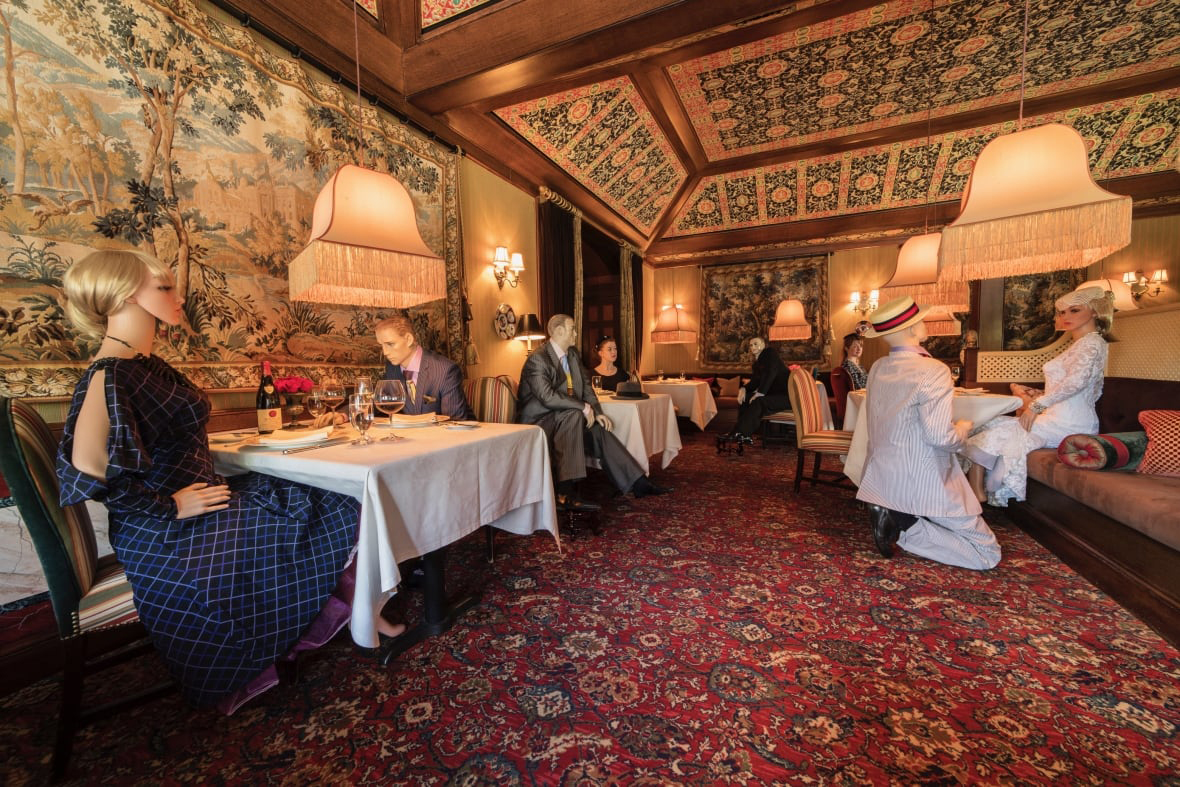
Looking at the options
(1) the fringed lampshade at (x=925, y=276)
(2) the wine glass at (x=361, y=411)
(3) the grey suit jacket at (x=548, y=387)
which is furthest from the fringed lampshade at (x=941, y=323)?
(2) the wine glass at (x=361, y=411)

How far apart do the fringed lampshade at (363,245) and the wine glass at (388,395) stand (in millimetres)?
478

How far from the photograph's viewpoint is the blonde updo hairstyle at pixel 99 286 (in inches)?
52.0

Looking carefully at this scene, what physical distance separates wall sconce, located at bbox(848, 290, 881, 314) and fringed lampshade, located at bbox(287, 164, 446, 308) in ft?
28.0

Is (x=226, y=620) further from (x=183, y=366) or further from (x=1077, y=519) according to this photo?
(x=1077, y=519)

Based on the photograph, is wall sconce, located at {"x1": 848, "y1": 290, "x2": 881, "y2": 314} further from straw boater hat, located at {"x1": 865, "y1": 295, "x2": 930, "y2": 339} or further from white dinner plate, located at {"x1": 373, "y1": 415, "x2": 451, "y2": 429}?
white dinner plate, located at {"x1": 373, "y1": 415, "x2": 451, "y2": 429}

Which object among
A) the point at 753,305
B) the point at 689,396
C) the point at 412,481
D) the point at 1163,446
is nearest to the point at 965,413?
the point at 1163,446

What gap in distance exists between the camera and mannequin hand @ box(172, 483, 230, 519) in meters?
1.37

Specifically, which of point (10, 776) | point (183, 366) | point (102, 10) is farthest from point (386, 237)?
point (10, 776)

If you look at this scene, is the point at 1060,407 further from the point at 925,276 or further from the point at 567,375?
the point at 567,375

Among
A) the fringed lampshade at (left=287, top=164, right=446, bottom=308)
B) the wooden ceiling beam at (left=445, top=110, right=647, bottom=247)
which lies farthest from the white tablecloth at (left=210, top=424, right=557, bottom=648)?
the wooden ceiling beam at (left=445, top=110, right=647, bottom=247)

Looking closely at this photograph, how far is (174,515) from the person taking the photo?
1.34 metres

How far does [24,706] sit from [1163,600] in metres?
4.38

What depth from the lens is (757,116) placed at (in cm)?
581

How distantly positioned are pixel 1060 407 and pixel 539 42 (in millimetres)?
4283
